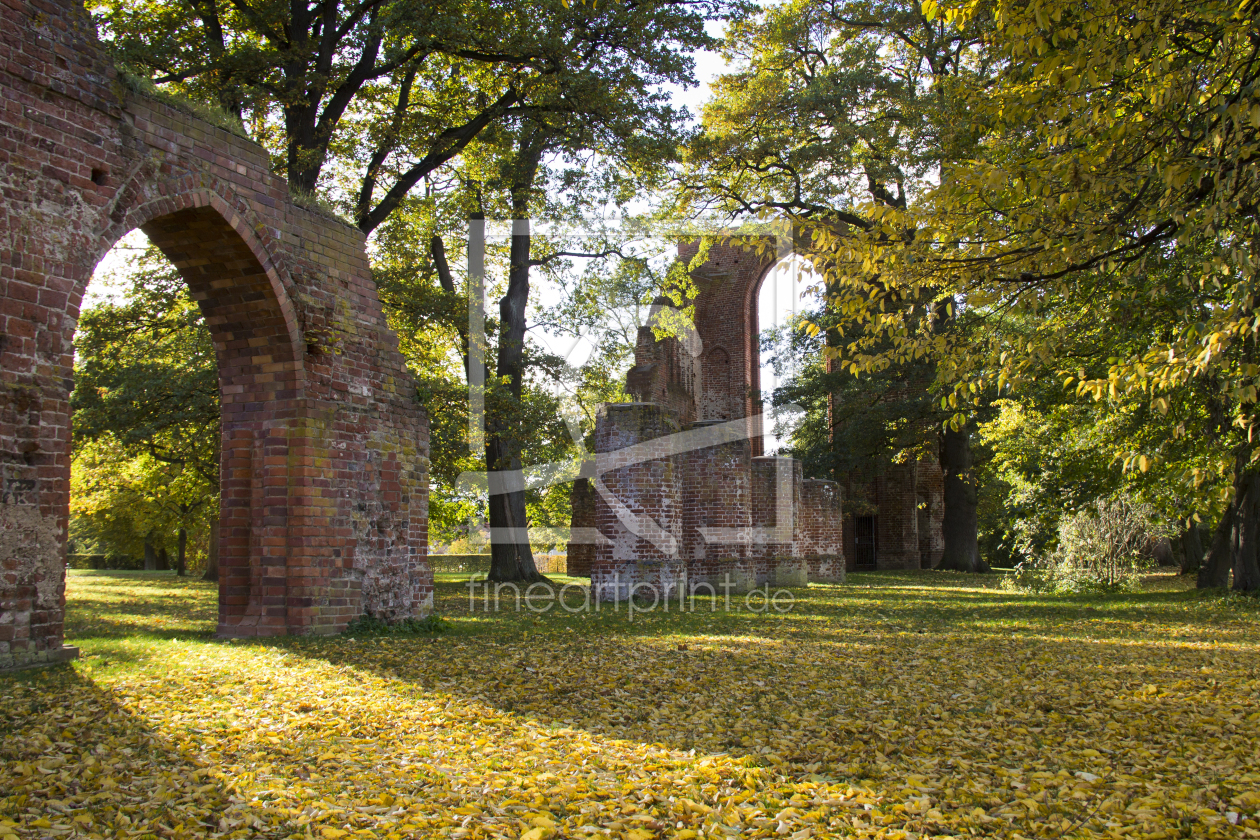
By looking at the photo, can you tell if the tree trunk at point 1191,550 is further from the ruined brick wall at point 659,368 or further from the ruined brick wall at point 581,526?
the ruined brick wall at point 581,526

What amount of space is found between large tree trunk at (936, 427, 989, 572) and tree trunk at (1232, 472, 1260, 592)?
11.9 metres

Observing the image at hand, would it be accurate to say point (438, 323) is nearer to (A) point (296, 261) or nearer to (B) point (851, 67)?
(A) point (296, 261)

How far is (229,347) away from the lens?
851 centimetres

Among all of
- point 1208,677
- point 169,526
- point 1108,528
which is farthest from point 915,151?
point 169,526

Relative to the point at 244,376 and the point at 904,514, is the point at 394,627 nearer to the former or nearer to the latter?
the point at 244,376

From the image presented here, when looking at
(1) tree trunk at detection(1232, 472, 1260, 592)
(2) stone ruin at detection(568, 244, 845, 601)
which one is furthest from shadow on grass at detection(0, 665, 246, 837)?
(1) tree trunk at detection(1232, 472, 1260, 592)

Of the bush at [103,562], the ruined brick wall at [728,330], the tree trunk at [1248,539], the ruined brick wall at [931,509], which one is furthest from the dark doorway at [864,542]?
the bush at [103,562]

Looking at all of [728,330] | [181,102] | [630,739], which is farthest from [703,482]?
[728,330]

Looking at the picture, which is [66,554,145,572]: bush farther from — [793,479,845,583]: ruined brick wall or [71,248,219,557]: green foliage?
[793,479,845,583]: ruined brick wall

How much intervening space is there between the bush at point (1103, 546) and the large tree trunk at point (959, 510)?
821 centimetres

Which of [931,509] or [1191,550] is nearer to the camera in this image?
[1191,550]

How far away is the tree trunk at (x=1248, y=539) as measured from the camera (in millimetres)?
13070

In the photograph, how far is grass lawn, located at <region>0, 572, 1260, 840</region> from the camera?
10.7ft

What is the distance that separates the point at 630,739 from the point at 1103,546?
15.2 meters
